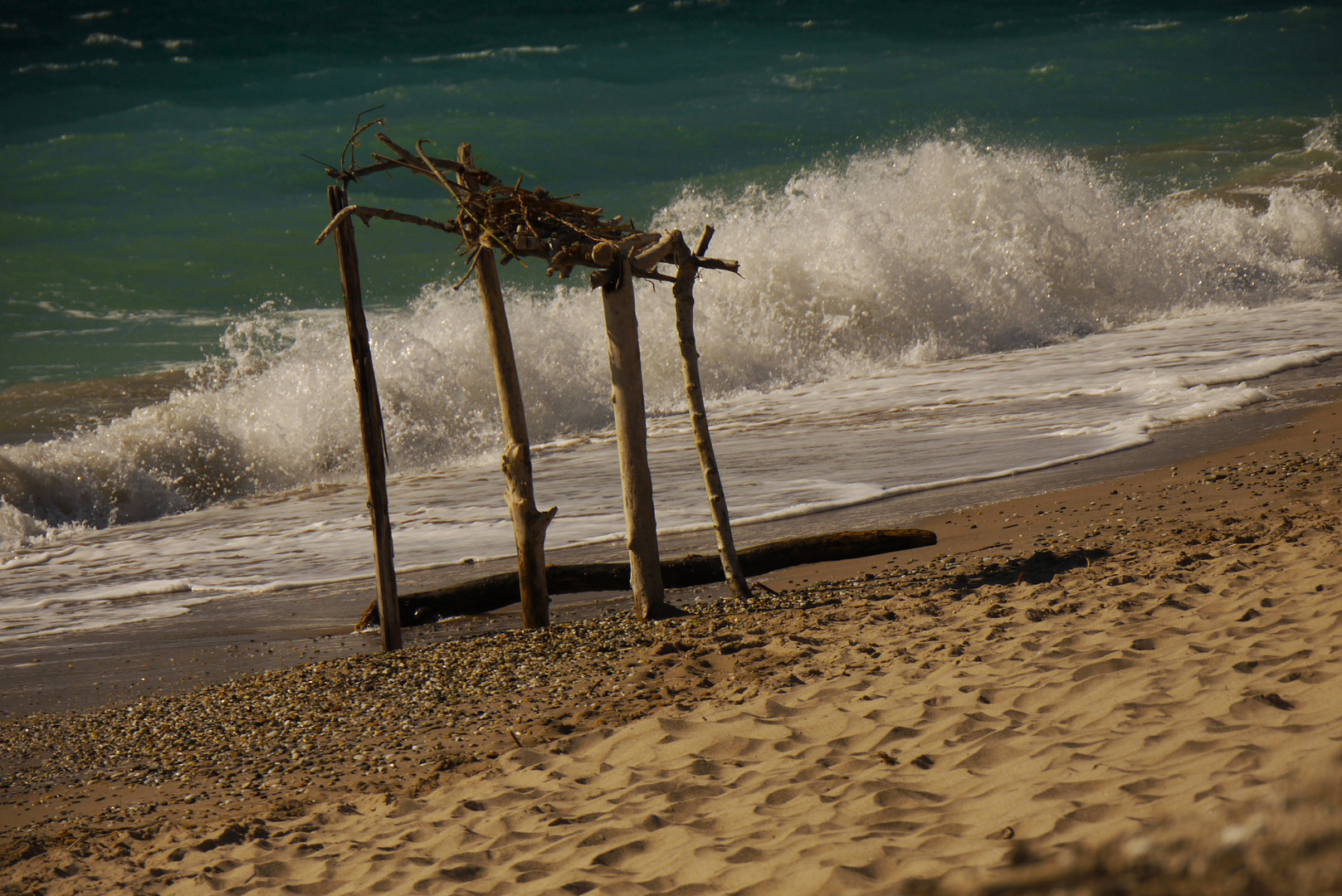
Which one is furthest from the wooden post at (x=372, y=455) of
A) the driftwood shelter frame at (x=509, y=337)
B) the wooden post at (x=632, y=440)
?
the wooden post at (x=632, y=440)

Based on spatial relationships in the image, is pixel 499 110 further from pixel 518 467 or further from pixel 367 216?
pixel 518 467

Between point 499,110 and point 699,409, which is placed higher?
point 499,110

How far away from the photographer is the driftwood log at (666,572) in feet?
18.9

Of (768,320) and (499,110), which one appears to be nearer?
(768,320)

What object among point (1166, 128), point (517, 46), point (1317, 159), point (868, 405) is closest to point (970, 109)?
point (1166, 128)

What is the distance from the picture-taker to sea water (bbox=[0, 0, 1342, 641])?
8703 mm

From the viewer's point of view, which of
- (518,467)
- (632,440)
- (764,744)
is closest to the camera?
(764,744)

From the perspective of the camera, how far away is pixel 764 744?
12.2ft

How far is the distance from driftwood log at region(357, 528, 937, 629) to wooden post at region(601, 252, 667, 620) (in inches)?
19.3

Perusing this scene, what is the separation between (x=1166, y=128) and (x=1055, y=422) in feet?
89.1

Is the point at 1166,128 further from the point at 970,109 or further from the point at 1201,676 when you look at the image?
the point at 1201,676

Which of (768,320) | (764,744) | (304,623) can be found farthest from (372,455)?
(768,320)

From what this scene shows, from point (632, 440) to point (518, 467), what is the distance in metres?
0.58

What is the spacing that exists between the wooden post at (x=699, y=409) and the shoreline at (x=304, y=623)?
1.47 ft
